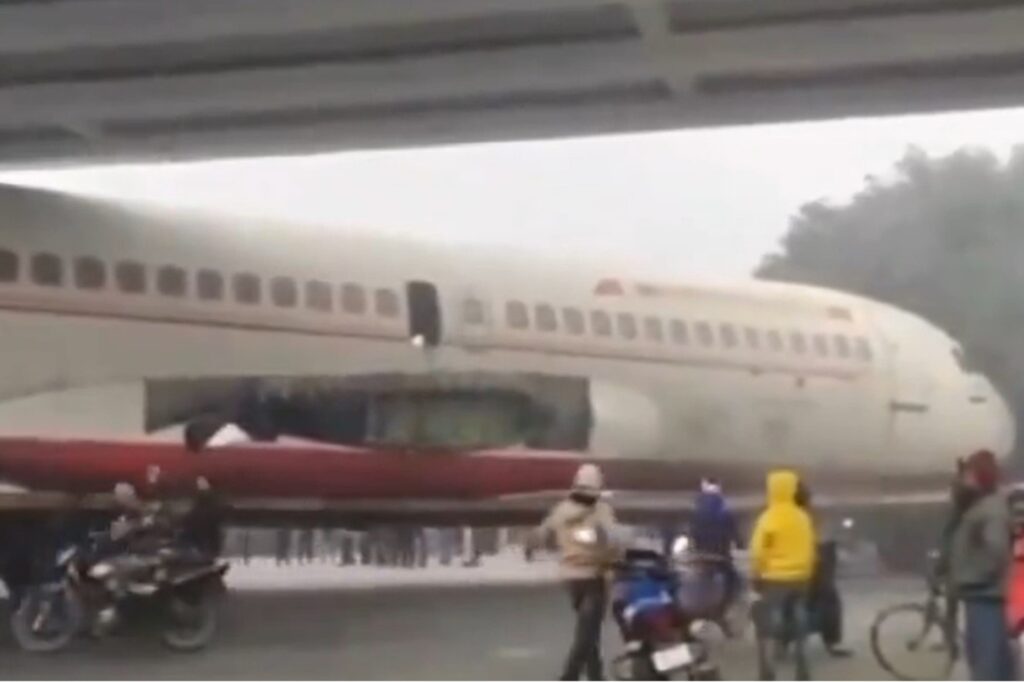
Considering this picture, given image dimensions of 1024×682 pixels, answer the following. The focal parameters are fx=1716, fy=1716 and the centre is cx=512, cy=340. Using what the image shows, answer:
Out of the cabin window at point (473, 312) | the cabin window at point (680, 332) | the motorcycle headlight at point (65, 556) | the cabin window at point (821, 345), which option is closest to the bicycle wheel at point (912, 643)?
the cabin window at point (821, 345)

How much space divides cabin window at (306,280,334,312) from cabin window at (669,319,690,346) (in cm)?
234

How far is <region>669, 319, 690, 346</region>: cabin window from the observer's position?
1177 cm

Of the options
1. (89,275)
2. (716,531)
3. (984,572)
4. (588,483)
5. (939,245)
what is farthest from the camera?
(89,275)

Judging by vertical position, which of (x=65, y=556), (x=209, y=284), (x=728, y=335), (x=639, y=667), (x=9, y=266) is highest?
(x=9, y=266)

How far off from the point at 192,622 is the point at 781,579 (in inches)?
146

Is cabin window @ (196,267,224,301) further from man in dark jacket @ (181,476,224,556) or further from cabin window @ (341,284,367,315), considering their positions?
man in dark jacket @ (181,476,224,556)

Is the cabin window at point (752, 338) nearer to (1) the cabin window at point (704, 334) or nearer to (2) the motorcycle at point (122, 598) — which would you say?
(1) the cabin window at point (704, 334)

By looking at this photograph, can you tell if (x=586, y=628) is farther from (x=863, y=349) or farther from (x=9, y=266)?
(x=9, y=266)

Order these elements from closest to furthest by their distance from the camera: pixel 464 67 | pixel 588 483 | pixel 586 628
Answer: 1. pixel 586 628
2. pixel 588 483
3. pixel 464 67

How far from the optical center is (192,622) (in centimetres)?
1082

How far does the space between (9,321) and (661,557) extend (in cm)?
467

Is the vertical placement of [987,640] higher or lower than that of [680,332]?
lower

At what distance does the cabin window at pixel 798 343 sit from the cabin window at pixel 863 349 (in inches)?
13.6

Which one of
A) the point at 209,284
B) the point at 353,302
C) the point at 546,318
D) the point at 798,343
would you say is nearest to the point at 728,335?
the point at 798,343
